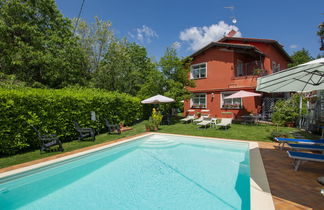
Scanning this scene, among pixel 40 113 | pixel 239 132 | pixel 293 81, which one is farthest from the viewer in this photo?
pixel 239 132

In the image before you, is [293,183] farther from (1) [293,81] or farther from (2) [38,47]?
(2) [38,47]

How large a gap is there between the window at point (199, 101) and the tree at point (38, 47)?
15.2 m

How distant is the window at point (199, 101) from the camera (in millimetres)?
18922

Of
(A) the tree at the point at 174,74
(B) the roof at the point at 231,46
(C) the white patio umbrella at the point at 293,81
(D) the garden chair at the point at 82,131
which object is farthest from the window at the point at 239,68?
(D) the garden chair at the point at 82,131

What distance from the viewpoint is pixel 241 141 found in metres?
8.20

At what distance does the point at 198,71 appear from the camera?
64.2ft

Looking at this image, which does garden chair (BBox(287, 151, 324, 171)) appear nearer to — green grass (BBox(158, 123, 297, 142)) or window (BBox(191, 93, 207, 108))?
green grass (BBox(158, 123, 297, 142))

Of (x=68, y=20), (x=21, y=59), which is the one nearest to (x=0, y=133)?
(x=21, y=59)

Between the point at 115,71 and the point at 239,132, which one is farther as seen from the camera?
the point at 115,71

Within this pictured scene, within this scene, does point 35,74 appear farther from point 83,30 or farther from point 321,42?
point 321,42

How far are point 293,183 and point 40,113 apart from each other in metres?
9.78

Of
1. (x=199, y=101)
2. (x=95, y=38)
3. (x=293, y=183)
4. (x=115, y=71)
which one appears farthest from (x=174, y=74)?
(x=293, y=183)

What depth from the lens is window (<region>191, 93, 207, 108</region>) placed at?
1892 cm

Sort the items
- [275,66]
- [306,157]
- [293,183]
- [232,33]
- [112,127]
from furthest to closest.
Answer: [232,33]
[275,66]
[112,127]
[306,157]
[293,183]
